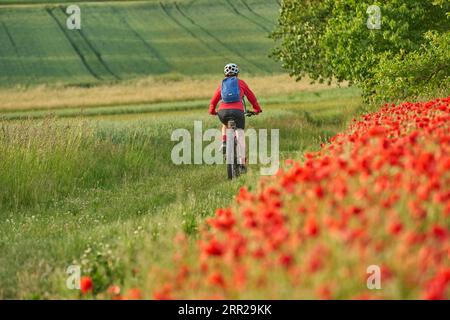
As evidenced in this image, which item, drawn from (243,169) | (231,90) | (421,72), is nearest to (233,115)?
(231,90)

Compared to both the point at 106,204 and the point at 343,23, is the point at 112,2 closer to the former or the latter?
the point at 343,23

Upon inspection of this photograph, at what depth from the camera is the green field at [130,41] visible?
2785 inches

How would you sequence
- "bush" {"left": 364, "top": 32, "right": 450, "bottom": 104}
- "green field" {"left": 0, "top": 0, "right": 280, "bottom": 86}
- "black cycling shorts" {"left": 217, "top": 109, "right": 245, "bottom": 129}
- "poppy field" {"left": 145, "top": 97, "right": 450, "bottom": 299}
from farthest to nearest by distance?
"green field" {"left": 0, "top": 0, "right": 280, "bottom": 86} < "bush" {"left": 364, "top": 32, "right": 450, "bottom": 104} < "black cycling shorts" {"left": 217, "top": 109, "right": 245, "bottom": 129} < "poppy field" {"left": 145, "top": 97, "right": 450, "bottom": 299}

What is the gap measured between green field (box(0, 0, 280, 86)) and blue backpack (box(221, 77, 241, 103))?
4881 cm

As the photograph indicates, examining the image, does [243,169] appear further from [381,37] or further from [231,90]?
[381,37]

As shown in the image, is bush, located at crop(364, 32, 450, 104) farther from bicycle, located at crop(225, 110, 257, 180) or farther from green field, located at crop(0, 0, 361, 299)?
bicycle, located at crop(225, 110, 257, 180)

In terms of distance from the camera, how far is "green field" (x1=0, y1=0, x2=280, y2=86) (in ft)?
232

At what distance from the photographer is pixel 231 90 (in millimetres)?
14922

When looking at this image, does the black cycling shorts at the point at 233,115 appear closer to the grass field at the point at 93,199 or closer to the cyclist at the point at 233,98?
the cyclist at the point at 233,98

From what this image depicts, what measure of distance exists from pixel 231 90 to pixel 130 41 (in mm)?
68468

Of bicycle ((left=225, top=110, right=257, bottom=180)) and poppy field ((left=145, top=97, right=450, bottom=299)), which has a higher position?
bicycle ((left=225, top=110, right=257, bottom=180))

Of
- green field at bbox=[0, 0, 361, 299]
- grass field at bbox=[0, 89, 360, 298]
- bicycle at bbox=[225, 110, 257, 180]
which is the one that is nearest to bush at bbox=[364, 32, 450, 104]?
green field at bbox=[0, 0, 361, 299]

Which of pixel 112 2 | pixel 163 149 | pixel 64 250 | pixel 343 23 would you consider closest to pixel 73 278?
pixel 64 250

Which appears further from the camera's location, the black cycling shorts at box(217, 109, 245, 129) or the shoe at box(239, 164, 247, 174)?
the shoe at box(239, 164, 247, 174)
